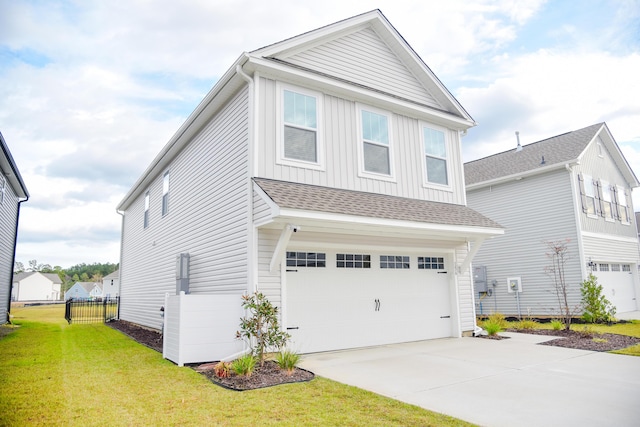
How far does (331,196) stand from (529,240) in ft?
36.5

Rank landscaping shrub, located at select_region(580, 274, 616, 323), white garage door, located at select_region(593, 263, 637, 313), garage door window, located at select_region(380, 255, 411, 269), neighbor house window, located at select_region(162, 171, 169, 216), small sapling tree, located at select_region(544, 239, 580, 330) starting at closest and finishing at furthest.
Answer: garage door window, located at select_region(380, 255, 411, 269) < landscaping shrub, located at select_region(580, 274, 616, 323) < neighbor house window, located at select_region(162, 171, 169, 216) < small sapling tree, located at select_region(544, 239, 580, 330) < white garage door, located at select_region(593, 263, 637, 313)

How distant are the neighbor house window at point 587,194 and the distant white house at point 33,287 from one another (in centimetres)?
8006

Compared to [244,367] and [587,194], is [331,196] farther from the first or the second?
[587,194]

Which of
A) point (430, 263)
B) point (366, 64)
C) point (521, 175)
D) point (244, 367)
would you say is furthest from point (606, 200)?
point (244, 367)

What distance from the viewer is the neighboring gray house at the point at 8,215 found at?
46.0ft

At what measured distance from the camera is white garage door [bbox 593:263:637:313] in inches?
621

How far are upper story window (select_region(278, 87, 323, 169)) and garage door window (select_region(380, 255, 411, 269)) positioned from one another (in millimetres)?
2679

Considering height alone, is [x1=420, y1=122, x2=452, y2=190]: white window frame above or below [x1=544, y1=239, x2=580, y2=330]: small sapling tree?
above

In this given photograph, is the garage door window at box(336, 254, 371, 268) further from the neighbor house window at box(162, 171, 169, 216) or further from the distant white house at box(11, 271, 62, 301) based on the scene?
the distant white house at box(11, 271, 62, 301)

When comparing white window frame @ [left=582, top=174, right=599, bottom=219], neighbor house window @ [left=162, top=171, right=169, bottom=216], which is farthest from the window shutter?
neighbor house window @ [left=162, top=171, right=169, bottom=216]

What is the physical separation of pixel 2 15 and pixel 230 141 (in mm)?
4402

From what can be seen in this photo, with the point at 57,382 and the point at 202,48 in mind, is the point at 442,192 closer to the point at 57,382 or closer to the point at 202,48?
the point at 202,48

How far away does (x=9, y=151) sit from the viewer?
41.4 feet

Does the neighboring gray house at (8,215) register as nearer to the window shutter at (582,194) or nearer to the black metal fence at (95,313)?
the black metal fence at (95,313)
